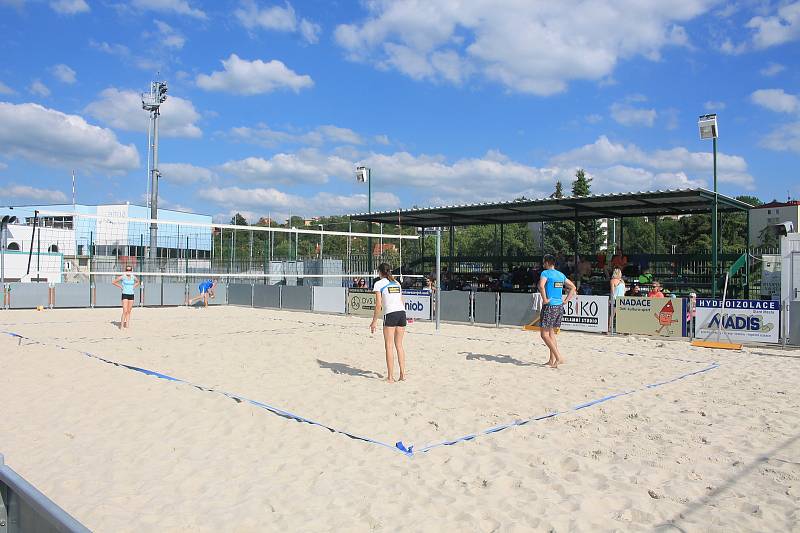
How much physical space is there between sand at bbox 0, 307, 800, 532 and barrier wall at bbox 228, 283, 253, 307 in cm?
1315

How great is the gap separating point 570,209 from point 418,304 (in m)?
8.98

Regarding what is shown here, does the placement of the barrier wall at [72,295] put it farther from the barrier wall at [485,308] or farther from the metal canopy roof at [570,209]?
the barrier wall at [485,308]

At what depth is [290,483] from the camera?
13.5ft

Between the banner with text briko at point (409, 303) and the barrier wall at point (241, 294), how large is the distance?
5.40 meters

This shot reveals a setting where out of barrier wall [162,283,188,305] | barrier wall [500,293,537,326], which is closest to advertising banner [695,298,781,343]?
barrier wall [500,293,537,326]

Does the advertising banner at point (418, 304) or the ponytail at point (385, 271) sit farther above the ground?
the ponytail at point (385, 271)

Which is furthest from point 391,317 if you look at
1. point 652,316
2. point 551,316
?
point 652,316

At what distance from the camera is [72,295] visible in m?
20.6

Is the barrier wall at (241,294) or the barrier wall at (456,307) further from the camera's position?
the barrier wall at (241,294)

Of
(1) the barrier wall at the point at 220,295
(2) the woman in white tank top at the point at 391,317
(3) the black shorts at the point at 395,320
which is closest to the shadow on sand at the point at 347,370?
(2) the woman in white tank top at the point at 391,317

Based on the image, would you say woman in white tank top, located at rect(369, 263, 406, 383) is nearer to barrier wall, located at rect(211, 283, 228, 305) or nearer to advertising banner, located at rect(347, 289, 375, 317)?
advertising banner, located at rect(347, 289, 375, 317)

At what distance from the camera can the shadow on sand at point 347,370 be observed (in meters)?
7.98

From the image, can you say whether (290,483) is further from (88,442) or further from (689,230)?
(689,230)

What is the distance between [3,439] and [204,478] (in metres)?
2.12
